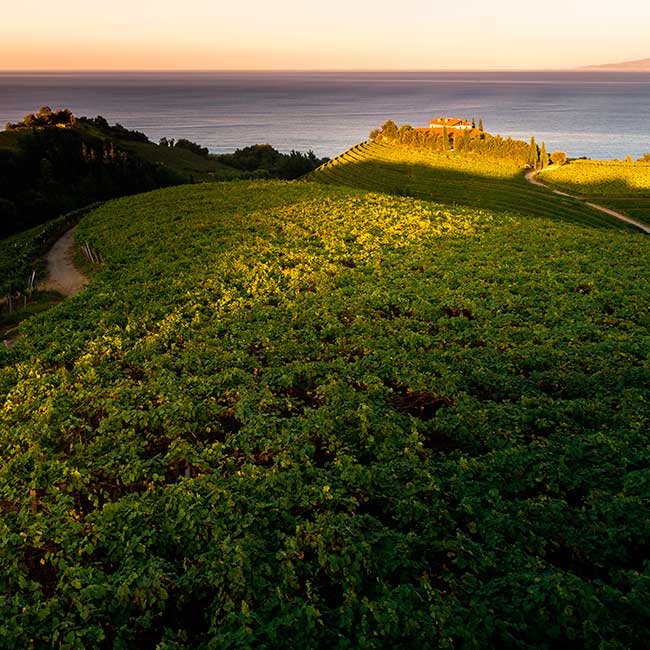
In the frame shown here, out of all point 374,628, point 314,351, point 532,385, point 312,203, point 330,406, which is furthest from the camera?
point 312,203

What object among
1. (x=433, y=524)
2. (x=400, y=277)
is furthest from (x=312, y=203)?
(x=433, y=524)

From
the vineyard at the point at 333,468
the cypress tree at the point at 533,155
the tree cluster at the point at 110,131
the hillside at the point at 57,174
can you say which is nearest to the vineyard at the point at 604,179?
the cypress tree at the point at 533,155

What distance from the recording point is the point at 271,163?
143 meters

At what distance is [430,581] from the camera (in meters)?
8.44

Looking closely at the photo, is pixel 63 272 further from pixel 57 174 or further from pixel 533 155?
pixel 533 155

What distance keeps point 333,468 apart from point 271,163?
14095 centimetres

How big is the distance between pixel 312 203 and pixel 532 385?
1374 inches

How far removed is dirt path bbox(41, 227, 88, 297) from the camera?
111 feet

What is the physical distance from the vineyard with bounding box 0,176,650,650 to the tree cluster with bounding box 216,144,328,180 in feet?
341

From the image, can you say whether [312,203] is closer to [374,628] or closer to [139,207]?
[139,207]

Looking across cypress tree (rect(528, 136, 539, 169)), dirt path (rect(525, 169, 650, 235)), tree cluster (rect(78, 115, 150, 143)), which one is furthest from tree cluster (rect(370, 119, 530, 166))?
tree cluster (rect(78, 115, 150, 143))

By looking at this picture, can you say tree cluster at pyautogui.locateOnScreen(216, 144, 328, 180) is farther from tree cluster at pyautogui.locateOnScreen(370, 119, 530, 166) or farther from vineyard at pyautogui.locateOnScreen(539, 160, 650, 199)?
vineyard at pyautogui.locateOnScreen(539, 160, 650, 199)

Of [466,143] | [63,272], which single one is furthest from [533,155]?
[63,272]

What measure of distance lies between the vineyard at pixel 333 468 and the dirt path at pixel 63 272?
11.5m
